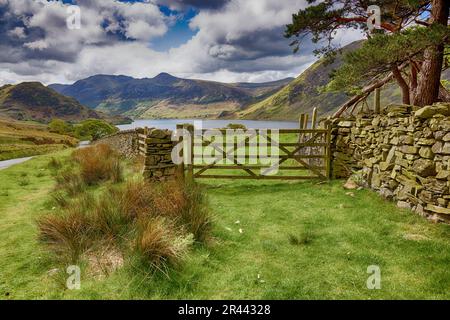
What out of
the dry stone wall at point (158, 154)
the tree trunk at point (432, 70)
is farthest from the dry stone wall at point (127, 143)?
the tree trunk at point (432, 70)

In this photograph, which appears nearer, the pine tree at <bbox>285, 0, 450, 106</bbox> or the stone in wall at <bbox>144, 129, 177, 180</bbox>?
the pine tree at <bbox>285, 0, 450, 106</bbox>

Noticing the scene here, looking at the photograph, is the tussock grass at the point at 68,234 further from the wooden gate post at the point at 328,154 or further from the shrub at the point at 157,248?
the wooden gate post at the point at 328,154

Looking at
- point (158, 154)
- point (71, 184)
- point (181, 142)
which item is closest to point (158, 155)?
point (158, 154)

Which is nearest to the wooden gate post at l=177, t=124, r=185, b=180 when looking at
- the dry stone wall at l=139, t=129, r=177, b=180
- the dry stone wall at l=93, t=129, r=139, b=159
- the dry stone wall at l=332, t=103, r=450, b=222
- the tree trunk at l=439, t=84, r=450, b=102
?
the dry stone wall at l=139, t=129, r=177, b=180

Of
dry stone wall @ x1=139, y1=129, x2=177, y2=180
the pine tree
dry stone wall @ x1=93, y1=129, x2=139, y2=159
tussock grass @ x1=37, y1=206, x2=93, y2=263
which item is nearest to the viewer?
tussock grass @ x1=37, y1=206, x2=93, y2=263

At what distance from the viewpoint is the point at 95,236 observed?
209 inches

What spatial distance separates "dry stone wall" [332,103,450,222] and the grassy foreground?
1.38 ft

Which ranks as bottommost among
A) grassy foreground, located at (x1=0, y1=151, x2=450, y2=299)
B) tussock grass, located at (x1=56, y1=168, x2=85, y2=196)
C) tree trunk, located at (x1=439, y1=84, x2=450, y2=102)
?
grassy foreground, located at (x1=0, y1=151, x2=450, y2=299)

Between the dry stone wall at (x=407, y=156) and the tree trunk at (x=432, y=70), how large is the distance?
236 cm

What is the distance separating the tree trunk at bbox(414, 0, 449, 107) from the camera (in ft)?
30.5

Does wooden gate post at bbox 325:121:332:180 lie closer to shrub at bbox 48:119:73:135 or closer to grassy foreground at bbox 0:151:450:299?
grassy foreground at bbox 0:151:450:299

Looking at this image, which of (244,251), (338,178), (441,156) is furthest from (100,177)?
(441,156)

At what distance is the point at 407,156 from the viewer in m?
6.93
